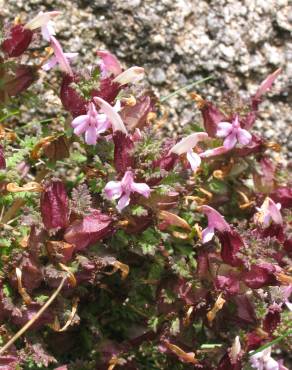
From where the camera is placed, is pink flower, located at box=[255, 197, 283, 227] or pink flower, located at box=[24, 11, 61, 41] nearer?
pink flower, located at box=[24, 11, 61, 41]

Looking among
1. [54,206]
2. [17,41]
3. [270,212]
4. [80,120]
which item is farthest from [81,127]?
[270,212]

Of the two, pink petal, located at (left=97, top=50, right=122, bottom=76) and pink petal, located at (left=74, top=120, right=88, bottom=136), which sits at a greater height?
pink petal, located at (left=97, top=50, right=122, bottom=76)

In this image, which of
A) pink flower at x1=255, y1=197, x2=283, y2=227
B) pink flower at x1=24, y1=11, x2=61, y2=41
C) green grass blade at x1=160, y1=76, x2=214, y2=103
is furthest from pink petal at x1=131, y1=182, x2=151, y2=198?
green grass blade at x1=160, y1=76, x2=214, y2=103

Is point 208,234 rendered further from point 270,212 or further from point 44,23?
point 44,23

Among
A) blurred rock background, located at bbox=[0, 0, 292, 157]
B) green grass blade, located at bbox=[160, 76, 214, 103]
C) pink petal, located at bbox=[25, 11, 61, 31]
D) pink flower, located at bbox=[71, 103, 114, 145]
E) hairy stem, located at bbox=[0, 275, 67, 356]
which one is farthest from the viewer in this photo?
blurred rock background, located at bbox=[0, 0, 292, 157]

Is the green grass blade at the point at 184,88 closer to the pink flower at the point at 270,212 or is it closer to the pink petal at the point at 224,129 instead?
the pink petal at the point at 224,129

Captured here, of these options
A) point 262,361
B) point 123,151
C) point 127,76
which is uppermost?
point 127,76

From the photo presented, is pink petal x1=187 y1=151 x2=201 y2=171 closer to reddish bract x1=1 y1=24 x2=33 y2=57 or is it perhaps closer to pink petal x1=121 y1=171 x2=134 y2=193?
pink petal x1=121 y1=171 x2=134 y2=193
